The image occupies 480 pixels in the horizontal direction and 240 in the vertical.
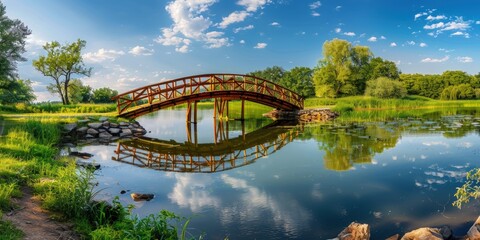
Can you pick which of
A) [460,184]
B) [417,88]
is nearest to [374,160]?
[460,184]

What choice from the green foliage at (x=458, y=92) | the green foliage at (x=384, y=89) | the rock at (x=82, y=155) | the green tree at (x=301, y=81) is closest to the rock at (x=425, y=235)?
the rock at (x=82, y=155)

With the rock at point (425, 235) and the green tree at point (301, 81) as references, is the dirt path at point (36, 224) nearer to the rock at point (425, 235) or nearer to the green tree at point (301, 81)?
the rock at point (425, 235)

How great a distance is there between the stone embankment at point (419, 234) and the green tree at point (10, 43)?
20666 millimetres

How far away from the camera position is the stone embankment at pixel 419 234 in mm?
4707

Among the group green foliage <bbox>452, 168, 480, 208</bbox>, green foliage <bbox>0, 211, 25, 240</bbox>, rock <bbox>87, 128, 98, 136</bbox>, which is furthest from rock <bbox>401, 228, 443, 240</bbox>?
rock <bbox>87, 128, 98, 136</bbox>

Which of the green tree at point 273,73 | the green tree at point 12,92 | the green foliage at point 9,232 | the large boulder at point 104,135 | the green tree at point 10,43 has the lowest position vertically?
the green foliage at point 9,232

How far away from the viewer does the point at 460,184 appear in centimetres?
770

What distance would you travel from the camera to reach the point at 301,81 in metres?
59.4

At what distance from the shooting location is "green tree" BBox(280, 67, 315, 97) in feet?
187

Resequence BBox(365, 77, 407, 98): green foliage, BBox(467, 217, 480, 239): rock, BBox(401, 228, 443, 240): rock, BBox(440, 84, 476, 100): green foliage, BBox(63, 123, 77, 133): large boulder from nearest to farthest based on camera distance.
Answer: BBox(401, 228, 443, 240): rock, BBox(467, 217, 480, 239): rock, BBox(63, 123, 77, 133): large boulder, BBox(365, 77, 407, 98): green foliage, BBox(440, 84, 476, 100): green foliage

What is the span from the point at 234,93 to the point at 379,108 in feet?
68.9

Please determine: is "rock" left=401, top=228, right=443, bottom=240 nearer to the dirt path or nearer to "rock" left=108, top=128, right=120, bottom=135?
the dirt path

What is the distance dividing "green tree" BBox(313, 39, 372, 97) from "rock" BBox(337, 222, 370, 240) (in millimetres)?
44495

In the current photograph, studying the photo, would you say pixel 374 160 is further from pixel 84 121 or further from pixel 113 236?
pixel 84 121
